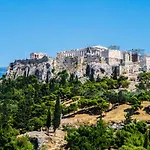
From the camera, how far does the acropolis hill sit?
105 metres

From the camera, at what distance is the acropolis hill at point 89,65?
343ft

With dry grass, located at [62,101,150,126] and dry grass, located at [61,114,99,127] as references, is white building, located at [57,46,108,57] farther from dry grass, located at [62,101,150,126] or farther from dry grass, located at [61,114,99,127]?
dry grass, located at [61,114,99,127]

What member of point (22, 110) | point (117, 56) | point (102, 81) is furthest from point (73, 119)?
point (117, 56)

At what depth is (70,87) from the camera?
87375 millimetres

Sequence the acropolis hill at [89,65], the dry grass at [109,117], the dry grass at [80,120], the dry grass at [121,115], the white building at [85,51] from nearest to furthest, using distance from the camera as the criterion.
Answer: the dry grass at [121,115] → the dry grass at [109,117] → the dry grass at [80,120] → the acropolis hill at [89,65] → the white building at [85,51]

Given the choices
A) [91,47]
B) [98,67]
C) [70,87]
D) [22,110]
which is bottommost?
[22,110]

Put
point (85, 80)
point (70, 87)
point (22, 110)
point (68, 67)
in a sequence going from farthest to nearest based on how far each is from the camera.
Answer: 1. point (68, 67)
2. point (85, 80)
3. point (70, 87)
4. point (22, 110)

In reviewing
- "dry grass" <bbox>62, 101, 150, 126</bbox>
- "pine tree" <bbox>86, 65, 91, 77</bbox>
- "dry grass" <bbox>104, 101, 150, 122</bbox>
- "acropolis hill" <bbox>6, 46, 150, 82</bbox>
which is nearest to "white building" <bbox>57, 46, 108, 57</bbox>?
"acropolis hill" <bbox>6, 46, 150, 82</bbox>

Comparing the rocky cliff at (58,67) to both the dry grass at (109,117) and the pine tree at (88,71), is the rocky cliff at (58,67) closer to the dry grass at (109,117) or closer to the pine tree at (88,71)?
the pine tree at (88,71)

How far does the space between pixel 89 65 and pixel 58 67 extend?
9.79m

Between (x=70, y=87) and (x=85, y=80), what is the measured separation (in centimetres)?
1221

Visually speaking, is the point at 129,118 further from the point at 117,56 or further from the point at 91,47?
the point at 91,47

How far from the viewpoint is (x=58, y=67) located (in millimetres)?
112188

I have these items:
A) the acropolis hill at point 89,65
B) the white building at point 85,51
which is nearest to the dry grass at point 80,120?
the acropolis hill at point 89,65
